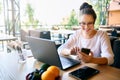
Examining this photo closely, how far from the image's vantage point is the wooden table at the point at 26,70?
0.91 metres

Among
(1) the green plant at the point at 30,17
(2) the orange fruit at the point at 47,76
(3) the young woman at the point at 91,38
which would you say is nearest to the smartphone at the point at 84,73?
(2) the orange fruit at the point at 47,76

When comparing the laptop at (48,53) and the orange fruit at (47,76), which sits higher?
the laptop at (48,53)

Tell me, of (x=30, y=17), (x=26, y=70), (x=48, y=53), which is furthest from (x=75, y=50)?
(x=30, y=17)

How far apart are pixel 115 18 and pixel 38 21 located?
3.69m

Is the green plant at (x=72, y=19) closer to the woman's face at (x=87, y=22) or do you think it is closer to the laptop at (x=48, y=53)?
the woman's face at (x=87, y=22)

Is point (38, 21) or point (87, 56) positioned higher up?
point (38, 21)

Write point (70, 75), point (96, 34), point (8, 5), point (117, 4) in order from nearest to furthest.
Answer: point (70, 75)
point (96, 34)
point (8, 5)
point (117, 4)

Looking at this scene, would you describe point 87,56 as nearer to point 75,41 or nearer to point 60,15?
point 75,41

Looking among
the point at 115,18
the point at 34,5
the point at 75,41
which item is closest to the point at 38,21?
the point at 34,5

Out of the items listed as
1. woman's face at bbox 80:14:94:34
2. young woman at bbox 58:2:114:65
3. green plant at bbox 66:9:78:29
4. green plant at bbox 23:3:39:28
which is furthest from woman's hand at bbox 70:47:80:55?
green plant at bbox 66:9:78:29

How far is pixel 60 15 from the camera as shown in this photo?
8102 mm

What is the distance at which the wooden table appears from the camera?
0.91 m

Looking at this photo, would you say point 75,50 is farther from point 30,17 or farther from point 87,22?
point 30,17

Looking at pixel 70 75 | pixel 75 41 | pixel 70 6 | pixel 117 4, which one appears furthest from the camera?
pixel 70 6
